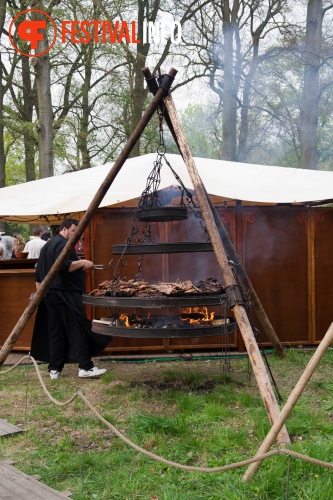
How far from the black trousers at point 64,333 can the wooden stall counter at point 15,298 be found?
1.52 m

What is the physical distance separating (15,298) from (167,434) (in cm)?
471

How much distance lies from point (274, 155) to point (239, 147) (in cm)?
335

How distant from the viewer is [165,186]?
7523 millimetres

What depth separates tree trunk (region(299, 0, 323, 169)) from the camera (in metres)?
15.4

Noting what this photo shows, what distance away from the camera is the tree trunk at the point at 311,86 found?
1537 cm

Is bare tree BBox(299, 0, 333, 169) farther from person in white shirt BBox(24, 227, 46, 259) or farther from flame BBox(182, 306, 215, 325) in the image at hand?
flame BBox(182, 306, 215, 325)

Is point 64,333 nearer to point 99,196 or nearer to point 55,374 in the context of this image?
point 55,374

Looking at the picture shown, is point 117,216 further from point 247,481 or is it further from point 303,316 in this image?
point 247,481

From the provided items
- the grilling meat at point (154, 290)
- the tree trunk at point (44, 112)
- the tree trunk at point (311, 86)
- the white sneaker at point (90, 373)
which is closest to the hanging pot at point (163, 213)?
the grilling meat at point (154, 290)

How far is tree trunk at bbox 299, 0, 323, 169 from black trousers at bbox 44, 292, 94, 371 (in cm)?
1032

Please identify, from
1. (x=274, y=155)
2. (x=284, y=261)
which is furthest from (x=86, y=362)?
(x=274, y=155)

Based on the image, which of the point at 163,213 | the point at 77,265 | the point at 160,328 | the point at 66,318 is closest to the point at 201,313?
the point at 160,328

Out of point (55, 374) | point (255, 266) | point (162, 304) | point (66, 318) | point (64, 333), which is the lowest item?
point (55, 374)

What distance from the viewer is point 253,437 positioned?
4.76 meters
